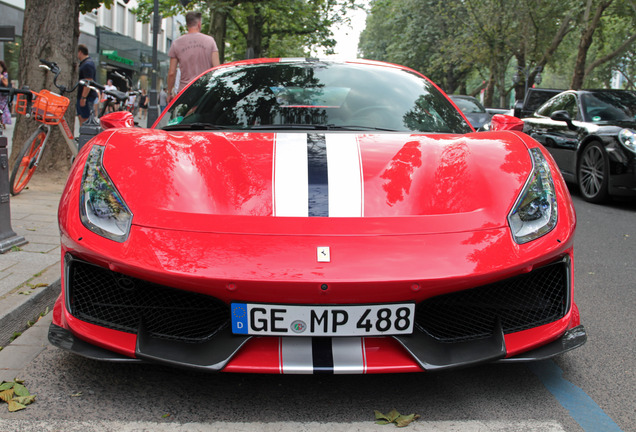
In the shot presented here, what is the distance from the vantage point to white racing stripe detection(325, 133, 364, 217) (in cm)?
243

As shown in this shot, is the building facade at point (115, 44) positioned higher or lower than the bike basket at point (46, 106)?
higher

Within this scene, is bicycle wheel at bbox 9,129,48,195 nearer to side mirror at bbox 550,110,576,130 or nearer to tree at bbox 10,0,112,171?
tree at bbox 10,0,112,171

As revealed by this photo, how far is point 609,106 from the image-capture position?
8.35 metres

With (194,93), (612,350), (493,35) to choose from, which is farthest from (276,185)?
(493,35)

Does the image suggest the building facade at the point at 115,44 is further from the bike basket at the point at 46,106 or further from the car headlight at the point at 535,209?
the car headlight at the point at 535,209

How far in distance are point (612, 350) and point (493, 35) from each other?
99.7 ft

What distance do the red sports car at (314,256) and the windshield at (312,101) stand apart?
440 millimetres

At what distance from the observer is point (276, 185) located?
254cm

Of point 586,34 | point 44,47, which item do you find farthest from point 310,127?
point 586,34

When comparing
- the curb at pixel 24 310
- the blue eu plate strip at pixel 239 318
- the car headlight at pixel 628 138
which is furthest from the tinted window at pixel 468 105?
the blue eu plate strip at pixel 239 318

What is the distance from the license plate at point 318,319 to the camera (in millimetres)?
2145

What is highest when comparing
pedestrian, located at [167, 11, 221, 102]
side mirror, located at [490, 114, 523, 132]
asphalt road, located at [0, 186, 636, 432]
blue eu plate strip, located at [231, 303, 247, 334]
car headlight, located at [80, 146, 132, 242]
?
pedestrian, located at [167, 11, 221, 102]

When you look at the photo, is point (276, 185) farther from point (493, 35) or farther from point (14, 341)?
point (493, 35)

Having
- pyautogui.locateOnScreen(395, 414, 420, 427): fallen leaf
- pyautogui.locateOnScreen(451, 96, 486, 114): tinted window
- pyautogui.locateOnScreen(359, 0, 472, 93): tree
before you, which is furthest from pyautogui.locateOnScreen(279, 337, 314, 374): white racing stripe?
pyautogui.locateOnScreen(359, 0, 472, 93): tree
